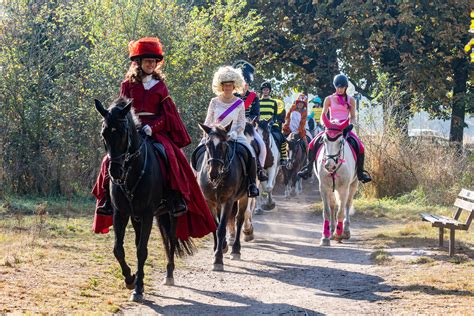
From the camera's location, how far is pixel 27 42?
1895cm

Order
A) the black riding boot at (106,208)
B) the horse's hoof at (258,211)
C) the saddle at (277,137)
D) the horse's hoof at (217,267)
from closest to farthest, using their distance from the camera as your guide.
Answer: the black riding boot at (106,208)
the horse's hoof at (217,267)
the horse's hoof at (258,211)
the saddle at (277,137)

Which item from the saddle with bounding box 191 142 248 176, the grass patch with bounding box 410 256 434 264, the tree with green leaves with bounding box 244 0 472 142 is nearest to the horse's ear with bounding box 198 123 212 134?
the saddle with bounding box 191 142 248 176

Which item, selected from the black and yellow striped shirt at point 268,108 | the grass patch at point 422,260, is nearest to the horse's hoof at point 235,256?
the grass patch at point 422,260

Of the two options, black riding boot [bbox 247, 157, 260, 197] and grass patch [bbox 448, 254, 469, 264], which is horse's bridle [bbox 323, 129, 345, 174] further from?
grass patch [bbox 448, 254, 469, 264]

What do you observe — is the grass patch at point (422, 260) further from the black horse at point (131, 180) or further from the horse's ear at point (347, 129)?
the black horse at point (131, 180)

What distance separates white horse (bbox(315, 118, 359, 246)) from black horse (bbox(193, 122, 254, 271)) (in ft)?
6.21

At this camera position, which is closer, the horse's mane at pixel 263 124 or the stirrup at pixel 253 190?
the stirrup at pixel 253 190

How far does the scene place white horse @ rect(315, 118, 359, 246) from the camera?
14.6m

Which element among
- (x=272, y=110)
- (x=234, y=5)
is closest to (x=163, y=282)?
(x=272, y=110)

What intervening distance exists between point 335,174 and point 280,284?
4293mm

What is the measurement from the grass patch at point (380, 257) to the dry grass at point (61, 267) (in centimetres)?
292

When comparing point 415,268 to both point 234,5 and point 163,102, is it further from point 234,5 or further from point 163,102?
point 234,5

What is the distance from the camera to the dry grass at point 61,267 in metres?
8.91

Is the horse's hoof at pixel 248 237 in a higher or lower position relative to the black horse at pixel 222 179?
lower
